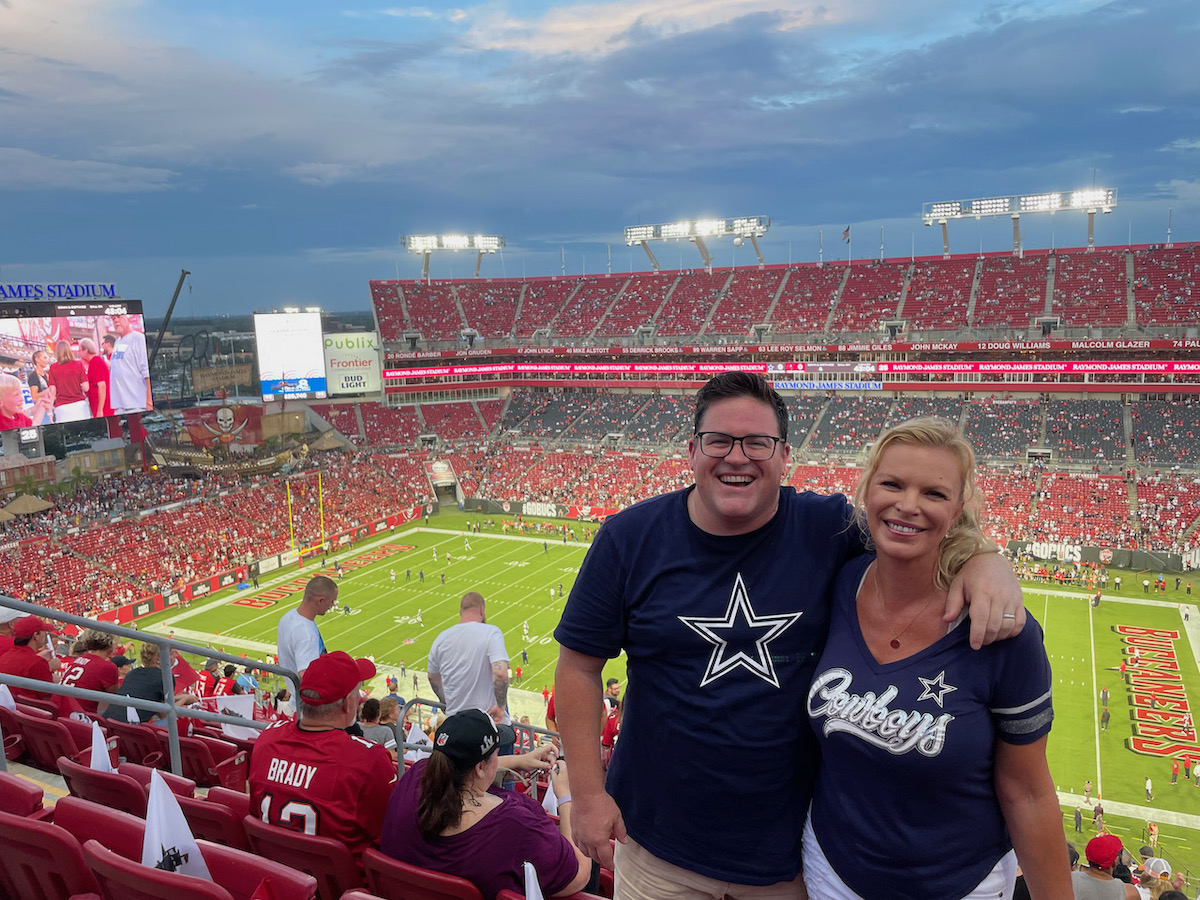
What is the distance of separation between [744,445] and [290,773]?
8.23 ft

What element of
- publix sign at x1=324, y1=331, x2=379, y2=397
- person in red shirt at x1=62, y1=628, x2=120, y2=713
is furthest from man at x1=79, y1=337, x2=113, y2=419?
person in red shirt at x1=62, y1=628, x2=120, y2=713

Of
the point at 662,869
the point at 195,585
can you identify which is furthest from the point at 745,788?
the point at 195,585

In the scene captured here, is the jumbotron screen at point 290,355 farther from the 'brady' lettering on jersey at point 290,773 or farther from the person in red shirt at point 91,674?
the 'brady' lettering on jersey at point 290,773

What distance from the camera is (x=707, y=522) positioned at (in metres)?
2.54

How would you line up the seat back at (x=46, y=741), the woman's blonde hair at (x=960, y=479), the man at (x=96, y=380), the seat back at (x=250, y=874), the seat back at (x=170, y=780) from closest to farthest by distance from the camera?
1. the woman's blonde hair at (x=960, y=479)
2. the seat back at (x=250, y=874)
3. the seat back at (x=170, y=780)
4. the seat back at (x=46, y=741)
5. the man at (x=96, y=380)

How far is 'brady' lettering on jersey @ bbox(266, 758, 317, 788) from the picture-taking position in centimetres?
347

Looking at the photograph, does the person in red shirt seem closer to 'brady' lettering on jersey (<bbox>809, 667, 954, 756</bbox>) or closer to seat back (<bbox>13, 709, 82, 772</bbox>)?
seat back (<bbox>13, 709, 82, 772</bbox>)

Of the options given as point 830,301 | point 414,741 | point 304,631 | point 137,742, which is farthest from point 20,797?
point 830,301

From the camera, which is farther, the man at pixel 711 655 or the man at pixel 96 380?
the man at pixel 96 380

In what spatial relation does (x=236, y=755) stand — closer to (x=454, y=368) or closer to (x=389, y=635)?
(x=389, y=635)

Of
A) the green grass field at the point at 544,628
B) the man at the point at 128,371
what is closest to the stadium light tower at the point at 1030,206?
the green grass field at the point at 544,628

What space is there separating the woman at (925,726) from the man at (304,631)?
4.82m

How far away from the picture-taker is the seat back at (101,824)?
3.23 m

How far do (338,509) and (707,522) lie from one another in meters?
41.2
